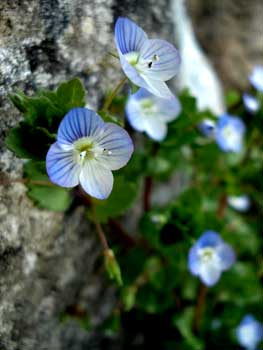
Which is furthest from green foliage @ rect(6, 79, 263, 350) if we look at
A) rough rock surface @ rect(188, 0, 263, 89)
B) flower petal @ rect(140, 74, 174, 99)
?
rough rock surface @ rect(188, 0, 263, 89)

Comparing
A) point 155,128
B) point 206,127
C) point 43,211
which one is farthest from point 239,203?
point 43,211

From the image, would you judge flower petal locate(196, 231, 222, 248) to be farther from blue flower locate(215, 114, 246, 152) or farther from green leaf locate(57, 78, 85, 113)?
green leaf locate(57, 78, 85, 113)

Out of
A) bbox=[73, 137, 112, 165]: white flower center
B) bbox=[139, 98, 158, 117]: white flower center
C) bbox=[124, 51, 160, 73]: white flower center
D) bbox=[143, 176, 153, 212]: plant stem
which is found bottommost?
bbox=[143, 176, 153, 212]: plant stem

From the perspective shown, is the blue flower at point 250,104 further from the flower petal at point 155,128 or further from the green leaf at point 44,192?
the green leaf at point 44,192

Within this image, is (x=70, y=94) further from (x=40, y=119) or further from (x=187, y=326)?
(x=187, y=326)

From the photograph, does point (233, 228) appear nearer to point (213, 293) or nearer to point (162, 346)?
point (213, 293)

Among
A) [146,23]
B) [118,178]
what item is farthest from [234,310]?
[146,23]
